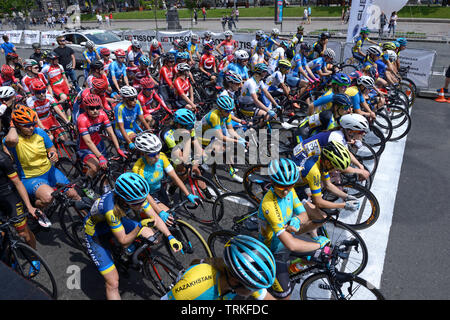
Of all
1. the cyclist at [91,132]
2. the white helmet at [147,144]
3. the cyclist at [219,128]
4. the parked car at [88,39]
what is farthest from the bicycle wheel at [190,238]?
the parked car at [88,39]

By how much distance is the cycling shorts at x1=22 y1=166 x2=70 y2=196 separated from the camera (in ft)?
16.6

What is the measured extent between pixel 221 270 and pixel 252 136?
5491 mm

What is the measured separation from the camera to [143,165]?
4.75 metres

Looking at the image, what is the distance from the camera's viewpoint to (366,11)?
14172mm

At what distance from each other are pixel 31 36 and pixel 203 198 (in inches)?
1174

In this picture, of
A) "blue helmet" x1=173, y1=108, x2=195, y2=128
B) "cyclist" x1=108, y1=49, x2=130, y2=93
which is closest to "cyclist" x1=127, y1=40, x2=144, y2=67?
"cyclist" x1=108, y1=49, x2=130, y2=93

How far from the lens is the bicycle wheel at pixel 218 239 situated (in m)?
4.60

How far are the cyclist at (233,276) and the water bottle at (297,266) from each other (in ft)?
4.18

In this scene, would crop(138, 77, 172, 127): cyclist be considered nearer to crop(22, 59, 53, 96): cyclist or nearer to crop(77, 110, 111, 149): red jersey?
crop(77, 110, 111, 149): red jersey

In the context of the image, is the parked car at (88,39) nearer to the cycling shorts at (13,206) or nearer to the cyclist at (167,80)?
the cyclist at (167,80)

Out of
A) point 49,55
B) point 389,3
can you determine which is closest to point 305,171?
point 49,55

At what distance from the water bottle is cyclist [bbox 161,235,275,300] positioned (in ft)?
4.18

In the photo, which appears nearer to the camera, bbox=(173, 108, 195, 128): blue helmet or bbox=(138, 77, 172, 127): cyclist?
bbox=(173, 108, 195, 128): blue helmet
